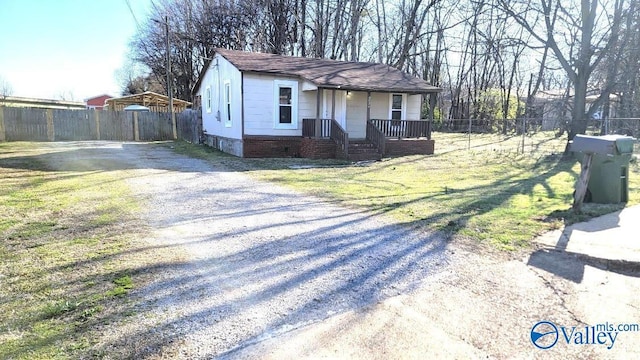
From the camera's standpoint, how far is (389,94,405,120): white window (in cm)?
1753

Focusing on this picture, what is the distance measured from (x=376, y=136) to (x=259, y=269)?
39.8 ft

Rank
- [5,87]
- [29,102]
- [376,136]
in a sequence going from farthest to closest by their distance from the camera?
[5,87]
[29,102]
[376,136]

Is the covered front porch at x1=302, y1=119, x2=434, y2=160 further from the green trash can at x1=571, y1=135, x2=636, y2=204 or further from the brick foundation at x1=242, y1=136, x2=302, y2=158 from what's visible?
the green trash can at x1=571, y1=135, x2=636, y2=204

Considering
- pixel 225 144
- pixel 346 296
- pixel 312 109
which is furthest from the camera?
pixel 225 144

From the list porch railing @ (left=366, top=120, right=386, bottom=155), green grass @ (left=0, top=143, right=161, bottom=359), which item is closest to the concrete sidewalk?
green grass @ (left=0, top=143, right=161, bottom=359)

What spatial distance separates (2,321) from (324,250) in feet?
9.48

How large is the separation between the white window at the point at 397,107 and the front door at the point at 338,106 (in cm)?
236

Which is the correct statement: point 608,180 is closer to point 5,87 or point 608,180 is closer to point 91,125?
point 91,125

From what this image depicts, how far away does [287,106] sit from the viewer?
15.4 m

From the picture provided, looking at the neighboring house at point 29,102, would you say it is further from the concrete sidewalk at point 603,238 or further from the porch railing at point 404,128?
the concrete sidewalk at point 603,238

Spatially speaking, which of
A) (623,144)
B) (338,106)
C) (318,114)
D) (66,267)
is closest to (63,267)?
(66,267)

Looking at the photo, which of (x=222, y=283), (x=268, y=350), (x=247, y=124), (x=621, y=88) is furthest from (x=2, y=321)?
(x=621, y=88)

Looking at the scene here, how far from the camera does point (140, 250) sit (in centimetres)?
443

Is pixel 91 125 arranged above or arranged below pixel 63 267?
above
